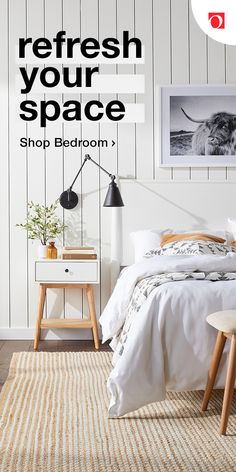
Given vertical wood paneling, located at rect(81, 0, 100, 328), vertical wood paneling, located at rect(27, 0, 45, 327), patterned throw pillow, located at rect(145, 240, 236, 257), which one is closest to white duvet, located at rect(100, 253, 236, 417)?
patterned throw pillow, located at rect(145, 240, 236, 257)

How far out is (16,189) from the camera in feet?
15.7

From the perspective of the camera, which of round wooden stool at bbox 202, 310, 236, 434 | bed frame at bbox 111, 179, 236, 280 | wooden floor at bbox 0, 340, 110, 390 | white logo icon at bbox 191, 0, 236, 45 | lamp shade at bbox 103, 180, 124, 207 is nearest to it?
round wooden stool at bbox 202, 310, 236, 434

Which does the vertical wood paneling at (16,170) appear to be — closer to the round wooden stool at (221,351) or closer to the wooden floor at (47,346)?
the wooden floor at (47,346)

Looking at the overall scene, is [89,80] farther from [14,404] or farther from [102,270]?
[14,404]

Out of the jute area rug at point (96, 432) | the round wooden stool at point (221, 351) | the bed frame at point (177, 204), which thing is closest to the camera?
the jute area rug at point (96, 432)

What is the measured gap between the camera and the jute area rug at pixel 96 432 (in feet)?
7.35

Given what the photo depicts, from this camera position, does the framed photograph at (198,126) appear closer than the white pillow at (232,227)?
No

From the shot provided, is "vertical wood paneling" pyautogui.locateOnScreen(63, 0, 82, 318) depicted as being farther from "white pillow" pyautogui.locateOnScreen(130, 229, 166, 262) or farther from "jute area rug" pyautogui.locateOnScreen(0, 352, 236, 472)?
"jute area rug" pyautogui.locateOnScreen(0, 352, 236, 472)

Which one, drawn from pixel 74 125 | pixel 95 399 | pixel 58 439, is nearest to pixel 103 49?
pixel 74 125

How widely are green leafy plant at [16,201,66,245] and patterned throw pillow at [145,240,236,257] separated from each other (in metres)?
0.91

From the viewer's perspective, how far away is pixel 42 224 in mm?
4676

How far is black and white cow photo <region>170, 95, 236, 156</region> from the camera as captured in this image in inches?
189

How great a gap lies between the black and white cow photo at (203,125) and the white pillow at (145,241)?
25.0 inches

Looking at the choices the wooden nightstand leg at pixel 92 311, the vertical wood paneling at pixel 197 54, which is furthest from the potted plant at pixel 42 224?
the vertical wood paneling at pixel 197 54
